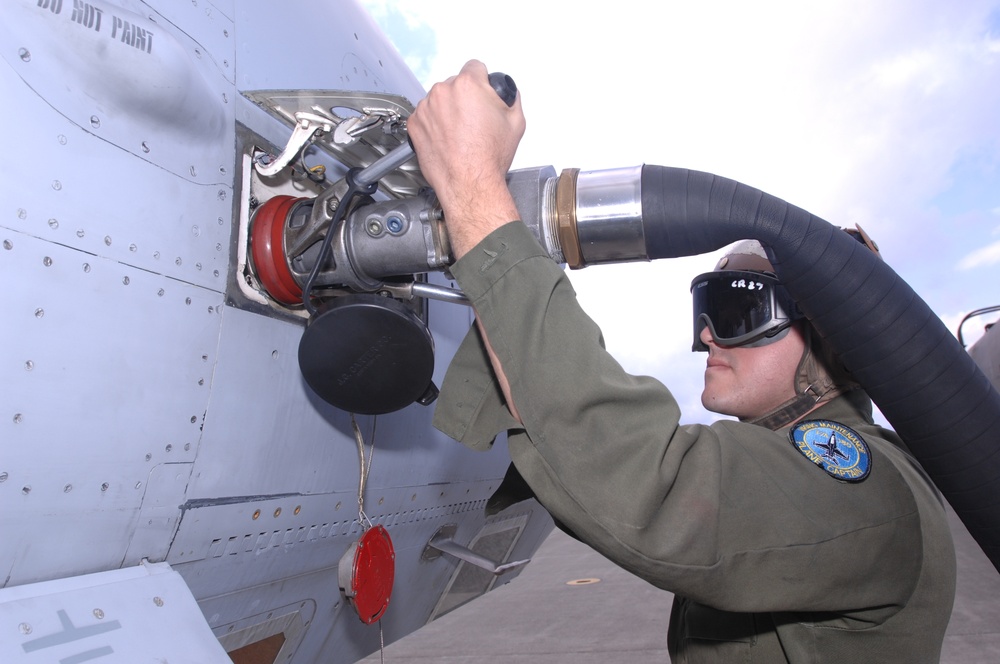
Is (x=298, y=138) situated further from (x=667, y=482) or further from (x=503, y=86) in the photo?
(x=667, y=482)

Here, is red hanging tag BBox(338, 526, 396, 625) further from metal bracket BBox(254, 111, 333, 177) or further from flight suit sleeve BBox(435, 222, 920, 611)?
metal bracket BBox(254, 111, 333, 177)

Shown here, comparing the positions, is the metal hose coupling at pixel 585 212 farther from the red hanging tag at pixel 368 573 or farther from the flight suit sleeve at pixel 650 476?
the red hanging tag at pixel 368 573

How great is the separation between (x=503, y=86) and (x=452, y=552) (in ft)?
4.91

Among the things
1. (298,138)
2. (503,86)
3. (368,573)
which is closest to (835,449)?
(503,86)

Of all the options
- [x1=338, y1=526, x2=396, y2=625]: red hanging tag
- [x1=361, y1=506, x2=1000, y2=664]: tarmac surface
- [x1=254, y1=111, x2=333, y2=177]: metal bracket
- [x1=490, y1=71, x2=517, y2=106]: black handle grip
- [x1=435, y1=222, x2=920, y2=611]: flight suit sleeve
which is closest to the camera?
[x1=435, y1=222, x2=920, y2=611]: flight suit sleeve

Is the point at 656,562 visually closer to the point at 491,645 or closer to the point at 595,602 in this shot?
the point at 491,645

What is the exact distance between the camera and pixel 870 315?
46.5 inches

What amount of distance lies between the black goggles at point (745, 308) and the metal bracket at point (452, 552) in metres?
0.94

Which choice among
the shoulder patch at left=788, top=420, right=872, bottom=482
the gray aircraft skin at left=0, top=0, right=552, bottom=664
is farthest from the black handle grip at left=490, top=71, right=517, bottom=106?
the shoulder patch at left=788, top=420, right=872, bottom=482

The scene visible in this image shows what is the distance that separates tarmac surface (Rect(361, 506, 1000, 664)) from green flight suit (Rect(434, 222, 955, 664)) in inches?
152

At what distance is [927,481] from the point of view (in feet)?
4.70

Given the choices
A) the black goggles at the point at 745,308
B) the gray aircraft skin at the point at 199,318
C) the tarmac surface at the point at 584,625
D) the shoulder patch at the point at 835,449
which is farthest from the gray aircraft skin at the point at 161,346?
the tarmac surface at the point at 584,625

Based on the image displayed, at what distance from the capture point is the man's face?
5.45 feet

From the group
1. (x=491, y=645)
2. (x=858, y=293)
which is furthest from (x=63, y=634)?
(x=491, y=645)
